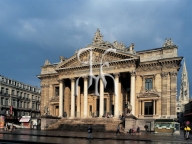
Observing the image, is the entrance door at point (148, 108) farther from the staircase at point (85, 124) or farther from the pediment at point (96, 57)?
the pediment at point (96, 57)

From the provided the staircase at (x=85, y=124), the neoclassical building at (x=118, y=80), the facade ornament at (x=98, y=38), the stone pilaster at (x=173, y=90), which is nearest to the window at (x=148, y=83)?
the neoclassical building at (x=118, y=80)

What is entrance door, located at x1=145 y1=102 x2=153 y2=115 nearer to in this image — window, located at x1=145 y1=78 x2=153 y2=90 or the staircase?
window, located at x1=145 y1=78 x2=153 y2=90

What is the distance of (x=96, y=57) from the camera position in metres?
49.5

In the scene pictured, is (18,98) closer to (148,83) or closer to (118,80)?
(118,80)

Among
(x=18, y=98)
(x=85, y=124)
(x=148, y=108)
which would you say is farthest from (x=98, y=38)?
(x=18, y=98)

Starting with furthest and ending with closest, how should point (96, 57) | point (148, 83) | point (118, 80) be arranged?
point (96, 57) → point (148, 83) → point (118, 80)

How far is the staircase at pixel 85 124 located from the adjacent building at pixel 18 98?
30.1 meters

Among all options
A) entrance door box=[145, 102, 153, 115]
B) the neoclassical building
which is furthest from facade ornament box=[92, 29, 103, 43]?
entrance door box=[145, 102, 153, 115]

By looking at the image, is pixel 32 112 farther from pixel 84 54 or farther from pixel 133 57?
pixel 133 57

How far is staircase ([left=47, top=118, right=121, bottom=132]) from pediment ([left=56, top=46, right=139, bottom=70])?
39.2ft

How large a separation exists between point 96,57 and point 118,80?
7221mm

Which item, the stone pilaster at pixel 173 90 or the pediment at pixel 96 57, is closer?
the stone pilaster at pixel 173 90

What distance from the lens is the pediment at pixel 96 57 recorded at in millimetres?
46219

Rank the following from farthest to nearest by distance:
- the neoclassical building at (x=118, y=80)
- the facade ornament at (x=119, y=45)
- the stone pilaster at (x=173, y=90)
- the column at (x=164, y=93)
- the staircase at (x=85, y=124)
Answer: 1. the facade ornament at (x=119, y=45)
2. the neoclassical building at (x=118, y=80)
3. the column at (x=164, y=93)
4. the stone pilaster at (x=173, y=90)
5. the staircase at (x=85, y=124)
